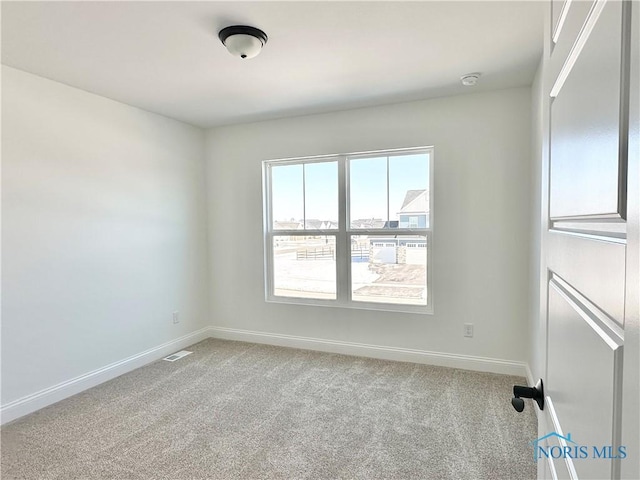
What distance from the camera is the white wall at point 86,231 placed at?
256 centimetres

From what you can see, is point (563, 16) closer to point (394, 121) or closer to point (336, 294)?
point (394, 121)

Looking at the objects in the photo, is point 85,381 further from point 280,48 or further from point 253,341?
point 280,48

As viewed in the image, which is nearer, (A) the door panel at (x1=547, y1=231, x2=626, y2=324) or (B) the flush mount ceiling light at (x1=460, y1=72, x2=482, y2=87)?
(A) the door panel at (x1=547, y1=231, x2=626, y2=324)

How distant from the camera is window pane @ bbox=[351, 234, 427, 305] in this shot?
Answer: 3494mm

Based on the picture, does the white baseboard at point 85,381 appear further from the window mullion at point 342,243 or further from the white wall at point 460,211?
the window mullion at point 342,243

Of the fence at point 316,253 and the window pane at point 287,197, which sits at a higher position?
the window pane at point 287,197

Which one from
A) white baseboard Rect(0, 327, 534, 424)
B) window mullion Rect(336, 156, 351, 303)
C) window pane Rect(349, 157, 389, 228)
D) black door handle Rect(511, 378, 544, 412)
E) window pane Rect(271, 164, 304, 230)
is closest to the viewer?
black door handle Rect(511, 378, 544, 412)

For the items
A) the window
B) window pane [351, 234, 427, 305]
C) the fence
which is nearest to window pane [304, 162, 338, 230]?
the window

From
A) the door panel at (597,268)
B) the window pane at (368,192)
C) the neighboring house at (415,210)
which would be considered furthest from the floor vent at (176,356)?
the door panel at (597,268)

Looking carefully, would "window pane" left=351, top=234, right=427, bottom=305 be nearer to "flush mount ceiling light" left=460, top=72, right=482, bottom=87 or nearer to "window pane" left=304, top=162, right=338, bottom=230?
"window pane" left=304, top=162, right=338, bottom=230

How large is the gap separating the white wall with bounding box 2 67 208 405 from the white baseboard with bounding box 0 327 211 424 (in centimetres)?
5

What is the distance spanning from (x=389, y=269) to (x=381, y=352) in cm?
85

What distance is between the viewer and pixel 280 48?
Answer: 2.31 meters

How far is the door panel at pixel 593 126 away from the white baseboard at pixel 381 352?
114 inches
